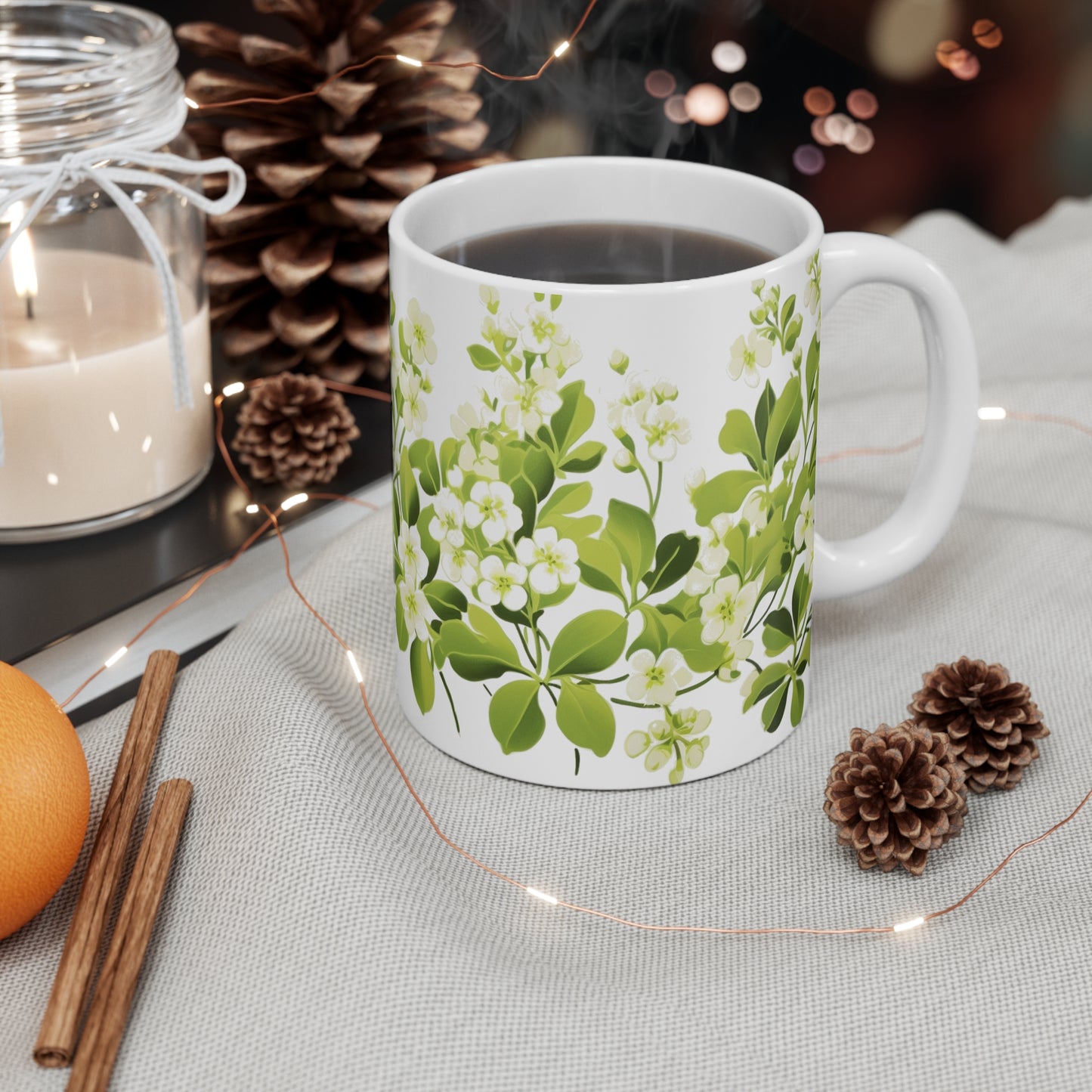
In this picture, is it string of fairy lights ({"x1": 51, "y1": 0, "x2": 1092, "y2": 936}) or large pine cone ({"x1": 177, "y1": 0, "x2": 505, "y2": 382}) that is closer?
string of fairy lights ({"x1": 51, "y1": 0, "x2": 1092, "y2": 936})

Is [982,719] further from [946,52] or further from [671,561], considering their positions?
[946,52]

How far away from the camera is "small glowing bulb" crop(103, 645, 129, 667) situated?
617 millimetres

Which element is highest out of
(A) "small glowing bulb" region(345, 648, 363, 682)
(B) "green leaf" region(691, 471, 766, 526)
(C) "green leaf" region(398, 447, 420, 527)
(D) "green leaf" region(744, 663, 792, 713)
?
(B) "green leaf" region(691, 471, 766, 526)

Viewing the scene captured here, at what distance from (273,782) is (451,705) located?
75 mm

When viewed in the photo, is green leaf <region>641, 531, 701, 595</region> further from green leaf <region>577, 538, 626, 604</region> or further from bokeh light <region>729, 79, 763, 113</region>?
bokeh light <region>729, 79, 763, 113</region>

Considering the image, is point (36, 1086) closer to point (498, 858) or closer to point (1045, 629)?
point (498, 858)

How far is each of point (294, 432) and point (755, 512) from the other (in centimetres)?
34

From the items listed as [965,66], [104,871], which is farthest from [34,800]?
[965,66]

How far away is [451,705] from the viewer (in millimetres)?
524

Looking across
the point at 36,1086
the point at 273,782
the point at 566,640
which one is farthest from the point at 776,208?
the point at 36,1086

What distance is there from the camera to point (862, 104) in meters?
1.19

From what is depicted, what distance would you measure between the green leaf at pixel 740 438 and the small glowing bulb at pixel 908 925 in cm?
17

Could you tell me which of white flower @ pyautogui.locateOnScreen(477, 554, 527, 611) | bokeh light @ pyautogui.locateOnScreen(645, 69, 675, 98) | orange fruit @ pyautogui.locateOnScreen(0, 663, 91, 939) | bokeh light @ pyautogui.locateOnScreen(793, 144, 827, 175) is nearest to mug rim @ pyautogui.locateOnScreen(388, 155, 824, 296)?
white flower @ pyautogui.locateOnScreen(477, 554, 527, 611)

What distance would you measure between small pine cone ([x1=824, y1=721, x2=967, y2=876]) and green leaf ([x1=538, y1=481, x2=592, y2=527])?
139 millimetres
